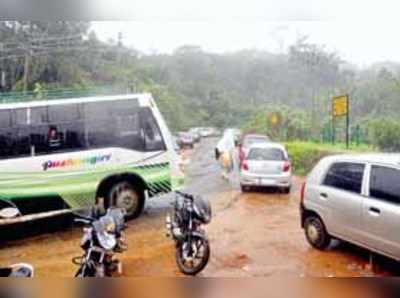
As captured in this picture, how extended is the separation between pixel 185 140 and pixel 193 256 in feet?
2.91

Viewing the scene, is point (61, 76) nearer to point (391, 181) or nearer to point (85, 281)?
point (85, 281)

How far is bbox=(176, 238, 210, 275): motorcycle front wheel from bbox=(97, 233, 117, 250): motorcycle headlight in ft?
1.50

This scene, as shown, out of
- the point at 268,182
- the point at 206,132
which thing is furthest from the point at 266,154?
the point at 206,132

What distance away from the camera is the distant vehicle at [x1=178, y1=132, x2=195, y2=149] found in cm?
397

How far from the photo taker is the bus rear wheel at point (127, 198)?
391cm

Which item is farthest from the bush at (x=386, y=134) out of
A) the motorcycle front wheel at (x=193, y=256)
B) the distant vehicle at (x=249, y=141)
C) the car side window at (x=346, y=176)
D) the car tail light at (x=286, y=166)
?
the motorcycle front wheel at (x=193, y=256)

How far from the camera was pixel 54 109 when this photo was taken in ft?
A: 12.5

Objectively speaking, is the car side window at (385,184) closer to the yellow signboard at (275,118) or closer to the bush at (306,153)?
the bush at (306,153)

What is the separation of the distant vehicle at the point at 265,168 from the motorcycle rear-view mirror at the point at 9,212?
5.65 feet

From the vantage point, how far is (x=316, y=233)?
12.6 ft

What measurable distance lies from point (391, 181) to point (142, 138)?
177 cm

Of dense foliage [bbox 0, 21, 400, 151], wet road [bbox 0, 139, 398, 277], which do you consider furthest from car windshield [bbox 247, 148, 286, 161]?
wet road [bbox 0, 139, 398, 277]

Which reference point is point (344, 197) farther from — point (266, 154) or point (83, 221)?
point (83, 221)

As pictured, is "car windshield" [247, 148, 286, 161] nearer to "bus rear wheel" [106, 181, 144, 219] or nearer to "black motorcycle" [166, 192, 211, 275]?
"black motorcycle" [166, 192, 211, 275]
